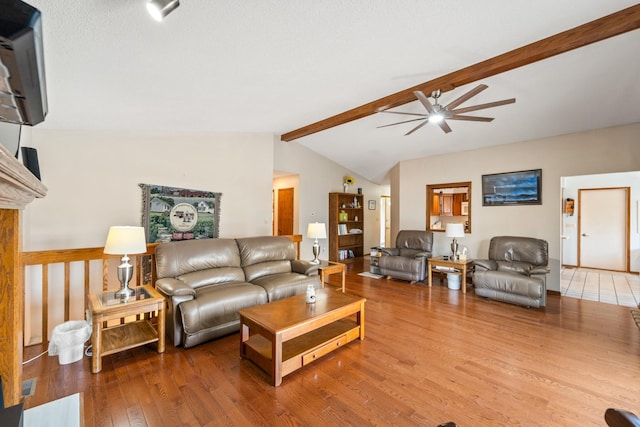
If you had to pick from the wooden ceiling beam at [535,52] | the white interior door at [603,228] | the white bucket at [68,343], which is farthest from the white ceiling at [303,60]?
the white interior door at [603,228]

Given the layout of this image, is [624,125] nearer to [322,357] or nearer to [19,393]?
[322,357]

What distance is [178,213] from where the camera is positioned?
12.9 feet

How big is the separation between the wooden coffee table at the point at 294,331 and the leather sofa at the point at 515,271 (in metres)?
2.34

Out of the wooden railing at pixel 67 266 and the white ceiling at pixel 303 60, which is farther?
the wooden railing at pixel 67 266

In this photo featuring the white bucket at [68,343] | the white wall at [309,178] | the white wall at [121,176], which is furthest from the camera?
the white wall at [309,178]

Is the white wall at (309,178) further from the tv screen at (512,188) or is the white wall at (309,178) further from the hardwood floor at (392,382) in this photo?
the hardwood floor at (392,382)

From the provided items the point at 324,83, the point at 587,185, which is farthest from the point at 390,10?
the point at 587,185

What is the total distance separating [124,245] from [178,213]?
5.25 ft

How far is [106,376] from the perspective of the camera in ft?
6.87

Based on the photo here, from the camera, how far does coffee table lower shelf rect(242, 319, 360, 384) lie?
2.10 meters

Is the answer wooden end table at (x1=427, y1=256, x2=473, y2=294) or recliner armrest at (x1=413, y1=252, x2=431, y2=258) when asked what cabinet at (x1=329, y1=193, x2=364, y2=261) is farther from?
wooden end table at (x1=427, y1=256, x2=473, y2=294)

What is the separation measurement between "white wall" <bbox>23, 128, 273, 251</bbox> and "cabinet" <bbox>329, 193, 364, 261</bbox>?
238 cm

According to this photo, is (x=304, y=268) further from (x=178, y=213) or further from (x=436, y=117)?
(x=436, y=117)

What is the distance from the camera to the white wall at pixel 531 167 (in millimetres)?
3918
